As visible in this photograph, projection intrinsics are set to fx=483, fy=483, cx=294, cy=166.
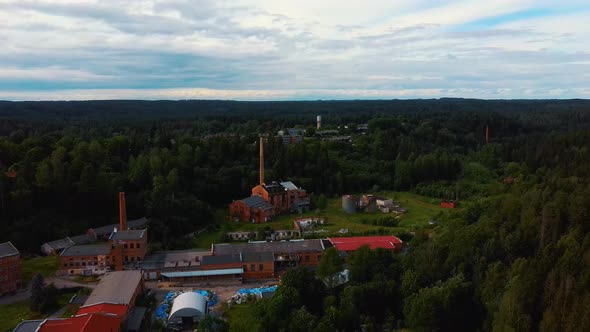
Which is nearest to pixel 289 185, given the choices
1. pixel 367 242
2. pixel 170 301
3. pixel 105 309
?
pixel 367 242

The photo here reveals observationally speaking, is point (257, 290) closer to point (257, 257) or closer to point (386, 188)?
point (257, 257)

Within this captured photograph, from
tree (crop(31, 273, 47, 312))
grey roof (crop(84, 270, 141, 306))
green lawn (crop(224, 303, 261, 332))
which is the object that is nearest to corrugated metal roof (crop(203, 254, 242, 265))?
grey roof (crop(84, 270, 141, 306))

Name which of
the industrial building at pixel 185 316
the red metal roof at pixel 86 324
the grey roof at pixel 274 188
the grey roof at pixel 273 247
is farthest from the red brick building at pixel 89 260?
the grey roof at pixel 274 188

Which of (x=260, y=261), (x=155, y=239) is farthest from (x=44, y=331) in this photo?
(x=155, y=239)

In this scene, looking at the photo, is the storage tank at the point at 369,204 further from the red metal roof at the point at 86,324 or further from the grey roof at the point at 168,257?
the red metal roof at the point at 86,324

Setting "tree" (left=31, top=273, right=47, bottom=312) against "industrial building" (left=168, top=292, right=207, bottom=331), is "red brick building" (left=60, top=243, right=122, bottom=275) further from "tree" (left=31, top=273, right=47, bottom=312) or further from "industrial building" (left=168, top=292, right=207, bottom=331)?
"industrial building" (left=168, top=292, right=207, bottom=331)
